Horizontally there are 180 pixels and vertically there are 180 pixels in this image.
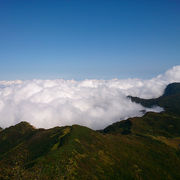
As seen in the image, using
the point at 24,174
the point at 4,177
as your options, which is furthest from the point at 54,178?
the point at 4,177

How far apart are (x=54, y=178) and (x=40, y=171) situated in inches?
777

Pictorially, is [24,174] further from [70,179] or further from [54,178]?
[70,179]

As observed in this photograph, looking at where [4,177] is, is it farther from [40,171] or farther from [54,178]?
[54,178]

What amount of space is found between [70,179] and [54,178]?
2029 centimetres

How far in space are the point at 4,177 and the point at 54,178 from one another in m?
60.3

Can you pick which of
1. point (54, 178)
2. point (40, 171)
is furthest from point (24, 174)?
point (54, 178)

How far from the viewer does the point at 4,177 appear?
195500mm

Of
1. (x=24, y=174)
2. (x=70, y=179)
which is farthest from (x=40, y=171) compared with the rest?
(x=70, y=179)

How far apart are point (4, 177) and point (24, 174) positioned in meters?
23.9

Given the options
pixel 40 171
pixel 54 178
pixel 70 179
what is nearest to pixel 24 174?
pixel 40 171

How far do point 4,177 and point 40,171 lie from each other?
42563 millimetres

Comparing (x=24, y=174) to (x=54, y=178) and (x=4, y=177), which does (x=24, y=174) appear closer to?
(x=4, y=177)

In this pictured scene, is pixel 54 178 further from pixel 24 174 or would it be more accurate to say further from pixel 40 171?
pixel 24 174

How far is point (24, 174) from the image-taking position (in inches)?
7677
